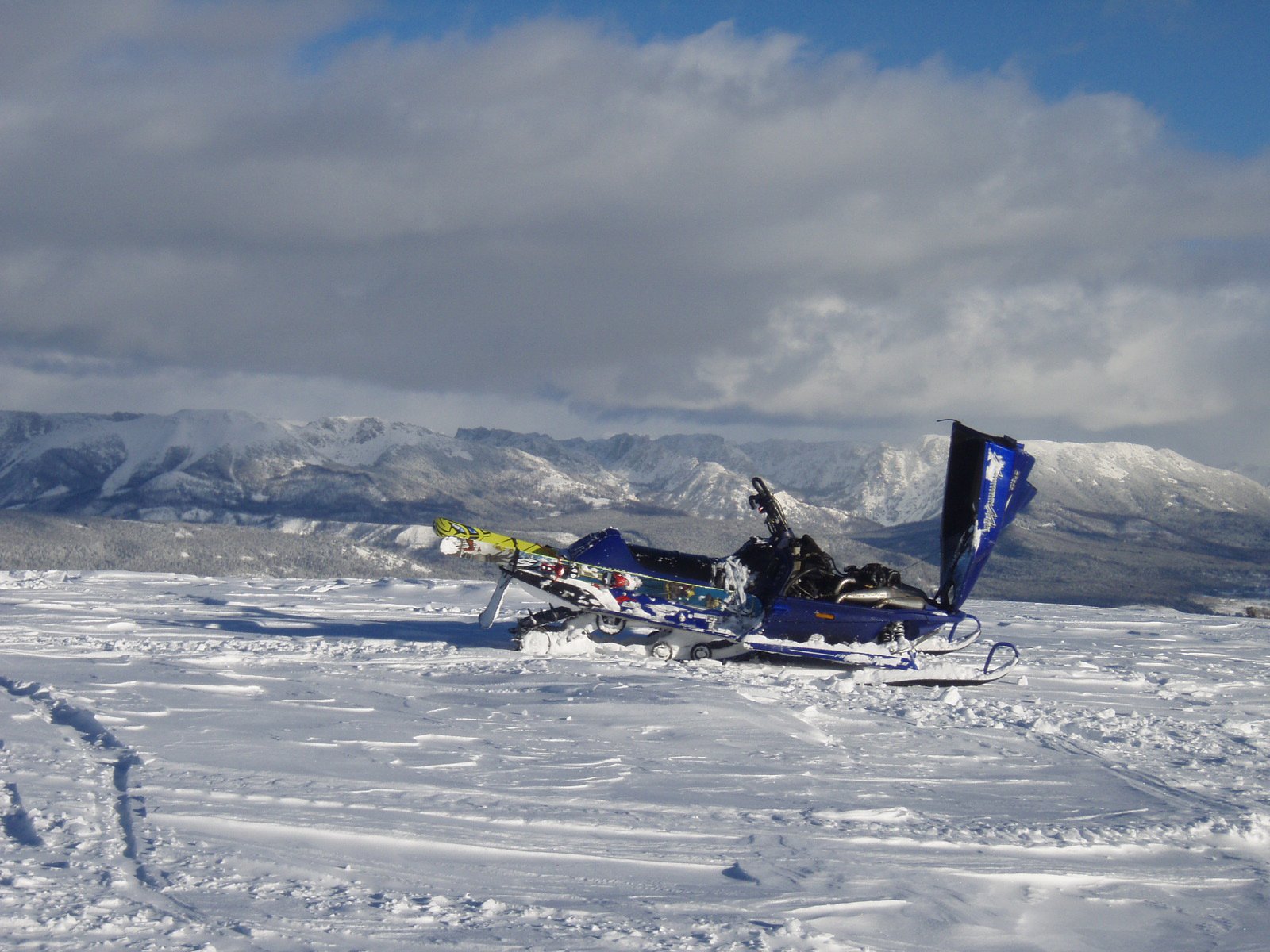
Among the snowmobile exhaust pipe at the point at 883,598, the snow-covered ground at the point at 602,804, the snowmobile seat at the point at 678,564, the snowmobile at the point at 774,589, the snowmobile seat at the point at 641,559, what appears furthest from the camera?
the snowmobile seat at the point at 678,564

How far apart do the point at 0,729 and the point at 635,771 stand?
4.46m

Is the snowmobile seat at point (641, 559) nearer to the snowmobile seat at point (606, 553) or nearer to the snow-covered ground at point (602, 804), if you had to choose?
the snowmobile seat at point (606, 553)

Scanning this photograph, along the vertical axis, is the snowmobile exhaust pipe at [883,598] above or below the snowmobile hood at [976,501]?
A: below

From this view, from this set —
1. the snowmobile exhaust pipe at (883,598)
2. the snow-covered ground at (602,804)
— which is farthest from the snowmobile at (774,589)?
the snow-covered ground at (602,804)

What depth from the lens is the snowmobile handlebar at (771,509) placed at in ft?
41.7

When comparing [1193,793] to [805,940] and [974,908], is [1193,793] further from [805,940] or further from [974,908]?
[805,940]

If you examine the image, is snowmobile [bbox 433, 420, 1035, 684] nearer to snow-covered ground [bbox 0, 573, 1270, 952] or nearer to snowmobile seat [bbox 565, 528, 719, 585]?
snowmobile seat [bbox 565, 528, 719, 585]

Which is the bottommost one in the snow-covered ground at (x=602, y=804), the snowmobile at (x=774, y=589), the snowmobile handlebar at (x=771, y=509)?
the snow-covered ground at (x=602, y=804)

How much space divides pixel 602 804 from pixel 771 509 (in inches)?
268

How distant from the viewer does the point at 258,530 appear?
11775 cm

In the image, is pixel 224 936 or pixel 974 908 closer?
pixel 224 936

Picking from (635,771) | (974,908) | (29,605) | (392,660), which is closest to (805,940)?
(974,908)

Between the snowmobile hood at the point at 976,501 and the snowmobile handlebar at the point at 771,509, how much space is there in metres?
1.97

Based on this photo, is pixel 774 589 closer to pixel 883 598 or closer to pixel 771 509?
pixel 771 509
